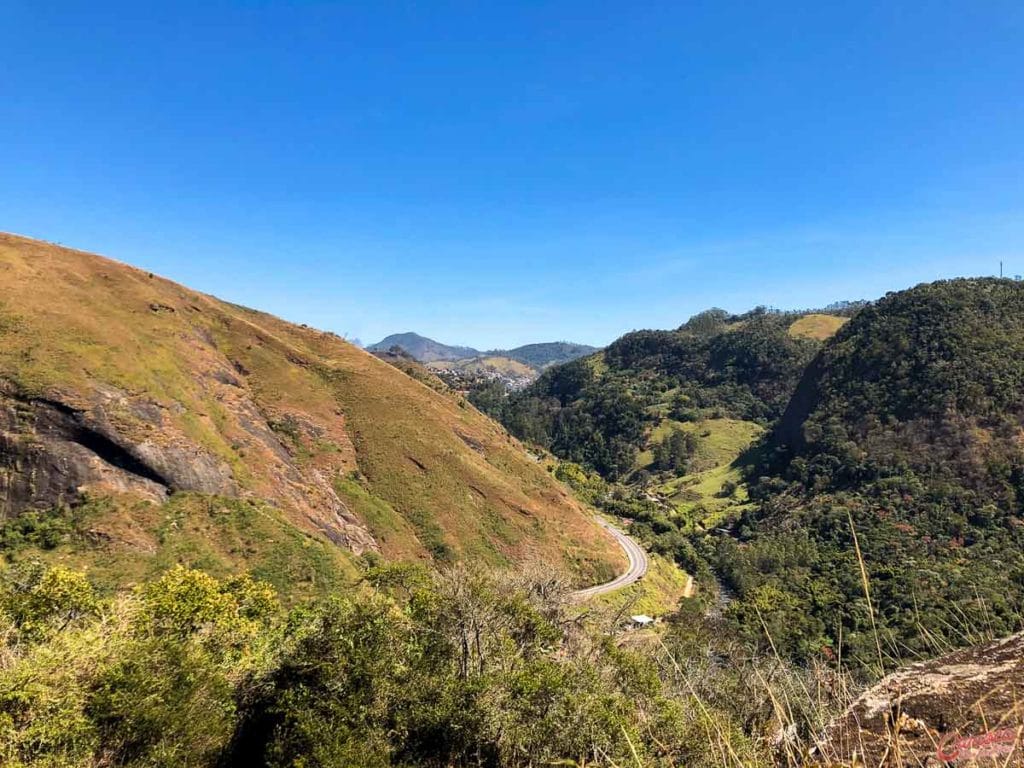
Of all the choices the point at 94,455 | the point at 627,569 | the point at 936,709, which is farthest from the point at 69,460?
the point at 627,569

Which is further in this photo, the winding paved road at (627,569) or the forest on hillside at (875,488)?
the forest on hillside at (875,488)

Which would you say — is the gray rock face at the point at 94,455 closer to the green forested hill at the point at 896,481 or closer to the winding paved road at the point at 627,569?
the winding paved road at the point at 627,569

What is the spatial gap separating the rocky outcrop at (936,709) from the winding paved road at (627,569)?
50669mm

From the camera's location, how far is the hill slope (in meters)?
40.4

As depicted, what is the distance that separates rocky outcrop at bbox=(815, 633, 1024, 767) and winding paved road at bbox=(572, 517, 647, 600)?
50669mm

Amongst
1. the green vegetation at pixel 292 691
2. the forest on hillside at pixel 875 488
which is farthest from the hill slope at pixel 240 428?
the forest on hillside at pixel 875 488

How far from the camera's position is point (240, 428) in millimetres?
55062

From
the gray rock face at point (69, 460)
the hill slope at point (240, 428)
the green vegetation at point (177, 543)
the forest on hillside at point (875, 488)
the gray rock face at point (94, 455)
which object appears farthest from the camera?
the forest on hillside at point (875, 488)

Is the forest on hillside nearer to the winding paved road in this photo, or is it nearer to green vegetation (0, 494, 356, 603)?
the winding paved road

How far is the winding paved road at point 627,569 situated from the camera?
62.5 metres

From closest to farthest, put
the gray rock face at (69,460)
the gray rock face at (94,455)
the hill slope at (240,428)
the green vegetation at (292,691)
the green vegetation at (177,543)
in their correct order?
1. the green vegetation at (292,691)
2. the green vegetation at (177,543)
3. the gray rock face at (69,460)
4. the gray rock face at (94,455)
5. the hill slope at (240,428)

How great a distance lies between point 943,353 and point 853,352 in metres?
23.8

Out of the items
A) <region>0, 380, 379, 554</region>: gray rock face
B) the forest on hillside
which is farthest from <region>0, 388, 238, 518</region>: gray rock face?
the forest on hillside

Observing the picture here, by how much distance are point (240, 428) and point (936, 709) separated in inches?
2334
